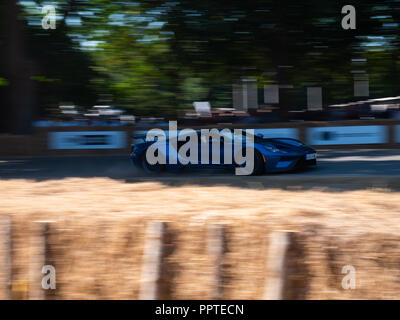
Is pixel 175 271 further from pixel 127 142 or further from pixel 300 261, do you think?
pixel 127 142

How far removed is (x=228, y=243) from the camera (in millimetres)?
5430

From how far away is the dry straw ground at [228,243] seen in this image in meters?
5.11

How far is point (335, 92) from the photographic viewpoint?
2228cm

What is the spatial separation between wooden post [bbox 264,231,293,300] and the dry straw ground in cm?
12

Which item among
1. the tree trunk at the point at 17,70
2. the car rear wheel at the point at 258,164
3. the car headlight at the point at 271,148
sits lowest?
the car rear wheel at the point at 258,164

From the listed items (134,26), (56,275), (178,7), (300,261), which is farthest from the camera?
(134,26)

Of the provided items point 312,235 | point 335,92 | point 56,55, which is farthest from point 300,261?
point 335,92

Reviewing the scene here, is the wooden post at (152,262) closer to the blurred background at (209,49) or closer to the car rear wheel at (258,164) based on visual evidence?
the car rear wheel at (258,164)

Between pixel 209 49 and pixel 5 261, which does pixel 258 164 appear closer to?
pixel 5 261

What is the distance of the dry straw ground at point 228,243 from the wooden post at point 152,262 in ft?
0.48

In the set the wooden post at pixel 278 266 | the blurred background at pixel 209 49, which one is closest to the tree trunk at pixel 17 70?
the blurred background at pixel 209 49

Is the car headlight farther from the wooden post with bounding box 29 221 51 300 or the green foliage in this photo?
the green foliage

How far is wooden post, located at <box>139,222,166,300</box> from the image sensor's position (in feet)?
17.5
